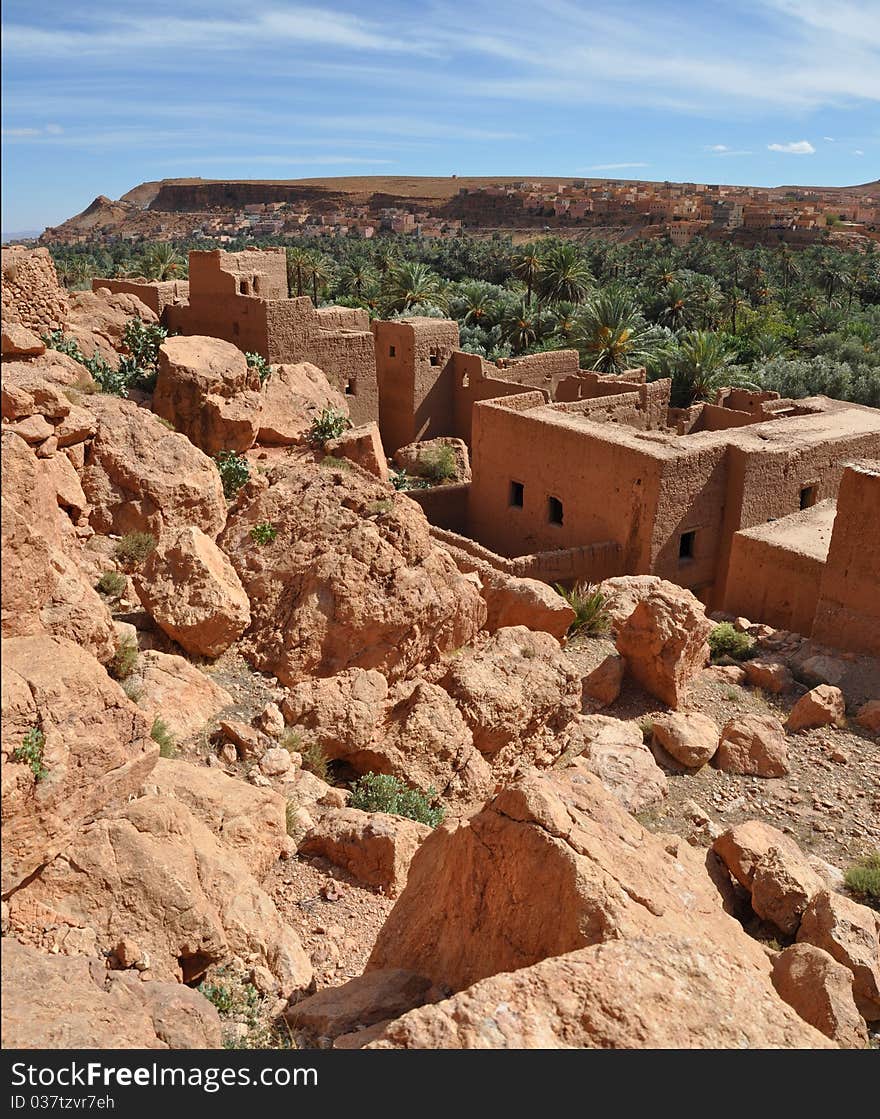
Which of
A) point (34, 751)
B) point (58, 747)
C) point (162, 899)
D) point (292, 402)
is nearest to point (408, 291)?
point (292, 402)

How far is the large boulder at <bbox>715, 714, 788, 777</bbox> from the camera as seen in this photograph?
9273 millimetres

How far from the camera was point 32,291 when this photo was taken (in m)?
12.4

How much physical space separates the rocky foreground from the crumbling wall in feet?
4.30

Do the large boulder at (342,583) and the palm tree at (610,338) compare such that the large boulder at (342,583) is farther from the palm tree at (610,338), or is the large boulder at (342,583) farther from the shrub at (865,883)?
the palm tree at (610,338)

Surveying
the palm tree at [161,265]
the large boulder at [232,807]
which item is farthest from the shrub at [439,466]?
the palm tree at [161,265]

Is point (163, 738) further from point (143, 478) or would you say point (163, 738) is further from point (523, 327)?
point (523, 327)

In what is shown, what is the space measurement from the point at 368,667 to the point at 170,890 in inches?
152

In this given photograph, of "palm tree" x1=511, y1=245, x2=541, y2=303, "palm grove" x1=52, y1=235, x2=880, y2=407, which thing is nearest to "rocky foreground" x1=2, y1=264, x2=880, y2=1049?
"palm grove" x1=52, y1=235, x2=880, y2=407

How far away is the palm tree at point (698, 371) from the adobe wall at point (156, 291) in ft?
39.6

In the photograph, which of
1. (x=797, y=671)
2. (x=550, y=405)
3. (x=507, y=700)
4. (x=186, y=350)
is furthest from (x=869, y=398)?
(x=507, y=700)

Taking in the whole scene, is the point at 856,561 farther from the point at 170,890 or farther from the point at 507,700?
the point at 170,890

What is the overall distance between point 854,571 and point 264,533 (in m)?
6.94

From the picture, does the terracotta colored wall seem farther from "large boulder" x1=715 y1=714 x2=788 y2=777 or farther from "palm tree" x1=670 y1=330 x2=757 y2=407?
"palm tree" x1=670 y1=330 x2=757 y2=407

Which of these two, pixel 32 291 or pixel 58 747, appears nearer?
→ pixel 58 747
